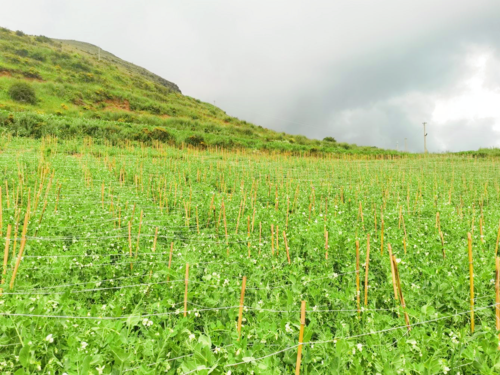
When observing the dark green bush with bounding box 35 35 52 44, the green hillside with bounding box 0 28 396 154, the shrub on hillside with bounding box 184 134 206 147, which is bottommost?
the shrub on hillside with bounding box 184 134 206 147

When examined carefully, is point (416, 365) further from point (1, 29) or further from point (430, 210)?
point (1, 29)

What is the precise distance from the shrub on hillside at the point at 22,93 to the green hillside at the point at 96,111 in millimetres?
115

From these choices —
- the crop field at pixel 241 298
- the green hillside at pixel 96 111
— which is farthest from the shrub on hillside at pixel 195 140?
the crop field at pixel 241 298

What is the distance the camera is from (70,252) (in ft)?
Result: 10.3

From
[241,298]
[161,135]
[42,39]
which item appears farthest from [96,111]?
[42,39]

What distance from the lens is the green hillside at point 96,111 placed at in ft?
52.7

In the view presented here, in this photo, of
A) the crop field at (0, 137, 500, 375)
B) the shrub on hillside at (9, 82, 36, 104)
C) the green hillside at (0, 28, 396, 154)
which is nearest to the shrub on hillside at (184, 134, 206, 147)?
the green hillside at (0, 28, 396, 154)

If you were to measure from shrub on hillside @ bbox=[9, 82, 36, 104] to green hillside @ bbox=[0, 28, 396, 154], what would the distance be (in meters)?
0.11

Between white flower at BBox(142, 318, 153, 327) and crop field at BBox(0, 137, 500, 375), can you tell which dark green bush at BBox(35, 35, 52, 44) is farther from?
white flower at BBox(142, 318, 153, 327)

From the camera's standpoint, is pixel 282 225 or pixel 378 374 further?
pixel 282 225

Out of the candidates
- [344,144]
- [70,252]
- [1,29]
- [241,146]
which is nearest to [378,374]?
[70,252]

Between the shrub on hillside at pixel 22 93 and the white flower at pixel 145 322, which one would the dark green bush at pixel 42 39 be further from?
the white flower at pixel 145 322

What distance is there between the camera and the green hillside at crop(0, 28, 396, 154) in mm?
16078

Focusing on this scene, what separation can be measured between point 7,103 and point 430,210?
27561mm
